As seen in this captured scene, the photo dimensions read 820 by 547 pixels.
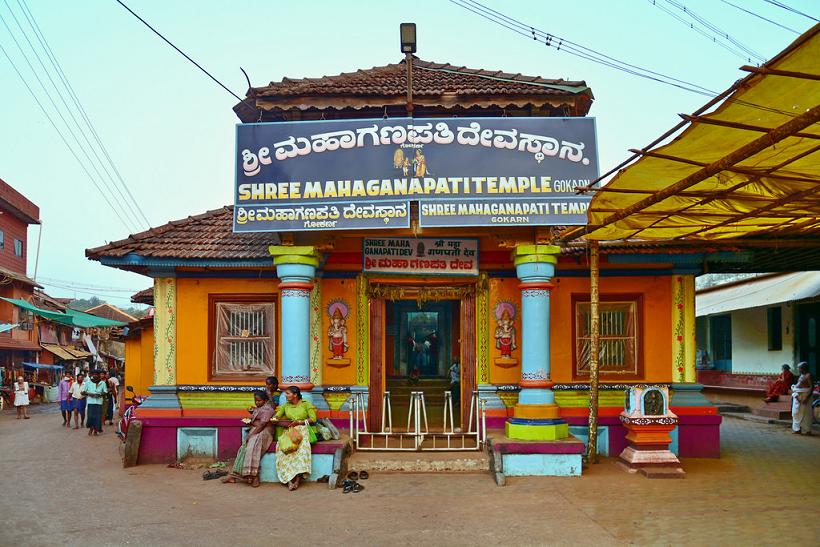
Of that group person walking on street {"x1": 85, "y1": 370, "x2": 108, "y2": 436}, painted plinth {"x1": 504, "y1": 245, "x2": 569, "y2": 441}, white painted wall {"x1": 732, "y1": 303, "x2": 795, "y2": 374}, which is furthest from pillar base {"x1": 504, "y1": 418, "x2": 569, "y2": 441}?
white painted wall {"x1": 732, "y1": 303, "x2": 795, "y2": 374}

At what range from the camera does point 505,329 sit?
37.1 ft

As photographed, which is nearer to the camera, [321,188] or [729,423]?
[321,188]

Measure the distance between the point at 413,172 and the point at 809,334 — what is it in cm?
1369

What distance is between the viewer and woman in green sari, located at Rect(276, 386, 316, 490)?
9.38 metres

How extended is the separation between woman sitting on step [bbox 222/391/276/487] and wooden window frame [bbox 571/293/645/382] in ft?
16.7

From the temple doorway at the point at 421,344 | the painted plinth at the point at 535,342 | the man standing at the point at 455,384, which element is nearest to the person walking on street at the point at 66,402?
the temple doorway at the point at 421,344

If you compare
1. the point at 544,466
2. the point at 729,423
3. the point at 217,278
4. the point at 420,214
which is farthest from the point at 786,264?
the point at 217,278

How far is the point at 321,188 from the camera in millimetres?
9734

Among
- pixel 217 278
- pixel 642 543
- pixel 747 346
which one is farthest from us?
pixel 747 346

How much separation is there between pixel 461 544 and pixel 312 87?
23.5 ft

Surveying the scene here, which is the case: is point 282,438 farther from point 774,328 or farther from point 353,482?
point 774,328

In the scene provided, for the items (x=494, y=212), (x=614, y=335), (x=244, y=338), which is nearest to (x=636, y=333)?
(x=614, y=335)

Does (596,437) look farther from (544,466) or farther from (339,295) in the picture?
(339,295)

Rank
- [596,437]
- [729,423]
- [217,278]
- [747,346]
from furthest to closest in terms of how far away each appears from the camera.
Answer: [747,346]
[729,423]
[217,278]
[596,437]
